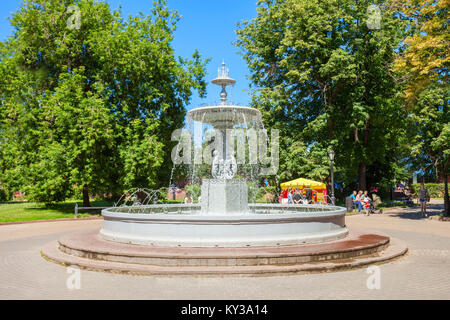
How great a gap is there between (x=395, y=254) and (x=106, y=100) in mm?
23421

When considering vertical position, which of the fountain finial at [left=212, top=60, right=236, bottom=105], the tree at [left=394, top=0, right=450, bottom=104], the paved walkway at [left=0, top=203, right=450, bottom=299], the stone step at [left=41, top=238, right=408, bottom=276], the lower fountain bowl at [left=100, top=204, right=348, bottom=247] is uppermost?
the tree at [left=394, top=0, right=450, bottom=104]

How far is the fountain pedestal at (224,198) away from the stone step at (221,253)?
3761 mm

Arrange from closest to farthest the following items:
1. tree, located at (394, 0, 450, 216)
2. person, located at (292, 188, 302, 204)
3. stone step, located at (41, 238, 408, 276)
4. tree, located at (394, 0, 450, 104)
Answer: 1. stone step, located at (41, 238, 408, 276)
2. tree, located at (394, 0, 450, 104)
3. tree, located at (394, 0, 450, 216)
4. person, located at (292, 188, 302, 204)

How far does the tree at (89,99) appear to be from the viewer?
25203 mm

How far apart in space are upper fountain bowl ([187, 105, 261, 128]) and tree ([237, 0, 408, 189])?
47.7 ft

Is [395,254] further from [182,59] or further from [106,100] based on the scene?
[182,59]

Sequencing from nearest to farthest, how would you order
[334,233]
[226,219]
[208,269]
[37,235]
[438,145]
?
1. [208,269]
2. [226,219]
3. [334,233]
4. [37,235]
5. [438,145]

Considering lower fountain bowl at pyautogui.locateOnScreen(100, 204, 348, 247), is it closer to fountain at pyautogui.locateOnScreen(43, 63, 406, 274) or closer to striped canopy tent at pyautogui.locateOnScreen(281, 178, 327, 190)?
fountain at pyautogui.locateOnScreen(43, 63, 406, 274)

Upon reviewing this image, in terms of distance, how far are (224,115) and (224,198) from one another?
2.94m

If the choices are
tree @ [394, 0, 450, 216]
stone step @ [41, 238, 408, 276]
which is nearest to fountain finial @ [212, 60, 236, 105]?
stone step @ [41, 238, 408, 276]

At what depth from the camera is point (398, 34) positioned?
90.8ft

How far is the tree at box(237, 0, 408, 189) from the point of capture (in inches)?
1068

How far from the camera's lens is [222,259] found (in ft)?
25.7
